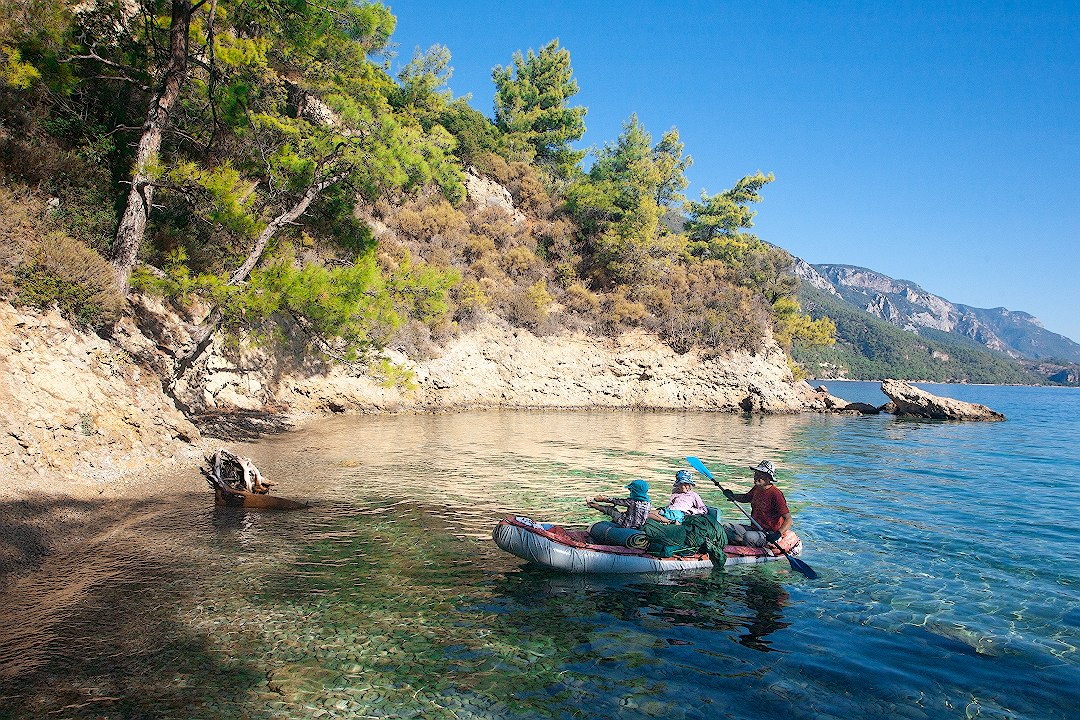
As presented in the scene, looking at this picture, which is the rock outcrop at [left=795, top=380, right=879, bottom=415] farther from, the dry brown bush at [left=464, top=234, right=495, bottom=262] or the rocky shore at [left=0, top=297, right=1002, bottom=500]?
the dry brown bush at [left=464, top=234, right=495, bottom=262]

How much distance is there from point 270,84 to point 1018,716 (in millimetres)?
21167

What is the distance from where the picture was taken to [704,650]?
598 cm

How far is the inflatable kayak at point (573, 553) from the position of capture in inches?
309

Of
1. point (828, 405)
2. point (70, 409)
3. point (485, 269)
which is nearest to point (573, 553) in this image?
point (70, 409)

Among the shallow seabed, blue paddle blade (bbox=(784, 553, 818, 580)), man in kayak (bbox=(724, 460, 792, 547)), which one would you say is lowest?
the shallow seabed

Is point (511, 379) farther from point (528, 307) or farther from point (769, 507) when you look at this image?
point (769, 507)

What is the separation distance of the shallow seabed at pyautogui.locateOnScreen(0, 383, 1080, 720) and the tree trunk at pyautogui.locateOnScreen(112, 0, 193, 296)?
19.3ft

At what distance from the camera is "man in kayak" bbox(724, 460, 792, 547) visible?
29.1ft

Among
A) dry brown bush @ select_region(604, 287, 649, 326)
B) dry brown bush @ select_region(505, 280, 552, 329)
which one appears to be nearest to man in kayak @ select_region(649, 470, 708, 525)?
dry brown bush @ select_region(505, 280, 552, 329)

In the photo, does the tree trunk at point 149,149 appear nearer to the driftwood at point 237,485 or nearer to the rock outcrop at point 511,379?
the rock outcrop at point 511,379

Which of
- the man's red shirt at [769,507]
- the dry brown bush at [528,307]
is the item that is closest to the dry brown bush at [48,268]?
the man's red shirt at [769,507]

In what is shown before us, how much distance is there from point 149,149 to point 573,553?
1378 centimetres

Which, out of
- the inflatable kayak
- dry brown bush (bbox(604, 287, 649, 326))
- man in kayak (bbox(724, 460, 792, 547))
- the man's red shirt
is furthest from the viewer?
dry brown bush (bbox(604, 287, 649, 326))

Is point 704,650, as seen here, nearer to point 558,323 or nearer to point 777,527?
point 777,527
